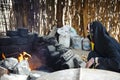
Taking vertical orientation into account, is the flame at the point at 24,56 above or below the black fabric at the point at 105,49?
below

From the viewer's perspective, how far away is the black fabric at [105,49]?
523cm

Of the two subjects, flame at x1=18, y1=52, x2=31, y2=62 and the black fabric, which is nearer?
the black fabric

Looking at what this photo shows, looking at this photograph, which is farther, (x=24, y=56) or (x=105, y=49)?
(x=24, y=56)

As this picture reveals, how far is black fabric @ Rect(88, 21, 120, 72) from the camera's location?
5226 millimetres

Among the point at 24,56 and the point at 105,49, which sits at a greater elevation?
the point at 105,49

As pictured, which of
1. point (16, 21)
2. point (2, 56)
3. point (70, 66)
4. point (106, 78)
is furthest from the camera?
point (16, 21)

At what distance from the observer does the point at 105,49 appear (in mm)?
5387

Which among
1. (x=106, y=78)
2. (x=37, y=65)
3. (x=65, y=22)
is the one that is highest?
(x=65, y=22)

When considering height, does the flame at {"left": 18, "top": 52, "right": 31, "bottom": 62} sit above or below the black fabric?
below

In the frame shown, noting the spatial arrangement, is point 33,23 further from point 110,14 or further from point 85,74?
point 85,74

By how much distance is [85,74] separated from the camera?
3.84m

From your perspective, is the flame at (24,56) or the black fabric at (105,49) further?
the flame at (24,56)

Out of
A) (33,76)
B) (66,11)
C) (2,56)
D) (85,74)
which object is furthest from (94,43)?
(66,11)

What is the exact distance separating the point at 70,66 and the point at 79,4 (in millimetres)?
3948
